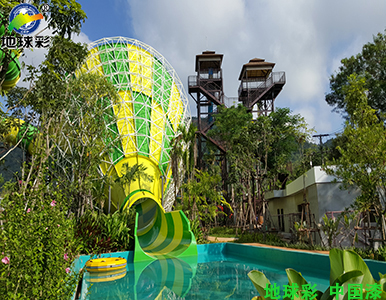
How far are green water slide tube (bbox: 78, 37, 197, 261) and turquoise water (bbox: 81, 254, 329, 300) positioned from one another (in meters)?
A: 3.78

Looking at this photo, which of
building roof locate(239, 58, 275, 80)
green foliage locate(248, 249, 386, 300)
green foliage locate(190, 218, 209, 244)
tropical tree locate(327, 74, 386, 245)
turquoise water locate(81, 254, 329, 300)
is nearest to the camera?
green foliage locate(248, 249, 386, 300)

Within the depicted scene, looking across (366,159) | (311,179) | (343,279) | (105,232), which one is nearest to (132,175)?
(105,232)

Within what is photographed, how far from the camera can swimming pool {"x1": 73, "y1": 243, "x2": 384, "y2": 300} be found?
7.23 metres

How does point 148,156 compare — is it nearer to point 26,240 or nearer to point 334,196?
point 334,196

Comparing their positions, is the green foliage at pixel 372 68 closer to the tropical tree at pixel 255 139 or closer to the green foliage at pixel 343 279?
the tropical tree at pixel 255 139

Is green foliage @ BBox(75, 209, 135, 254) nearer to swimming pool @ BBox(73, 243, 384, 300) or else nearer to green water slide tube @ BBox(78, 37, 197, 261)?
swimming pool @ BBox(73, 243, 384, 300)

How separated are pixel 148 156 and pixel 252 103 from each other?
1329cm

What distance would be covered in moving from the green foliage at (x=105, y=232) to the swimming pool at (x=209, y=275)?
0.59 meters

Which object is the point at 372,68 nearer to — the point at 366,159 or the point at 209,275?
the point at 366,159

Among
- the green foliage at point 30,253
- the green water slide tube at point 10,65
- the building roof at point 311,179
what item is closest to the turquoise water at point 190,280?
the green foliage at point 30,253

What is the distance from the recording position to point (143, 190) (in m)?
17.4

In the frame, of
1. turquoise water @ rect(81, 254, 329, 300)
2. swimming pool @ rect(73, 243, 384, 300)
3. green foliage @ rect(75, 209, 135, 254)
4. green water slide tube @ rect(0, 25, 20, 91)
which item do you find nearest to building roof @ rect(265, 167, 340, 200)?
swimming pool @ rect(73, 243, 384, 300)

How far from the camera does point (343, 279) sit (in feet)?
5.71

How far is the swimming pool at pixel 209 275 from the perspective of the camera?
723cm
